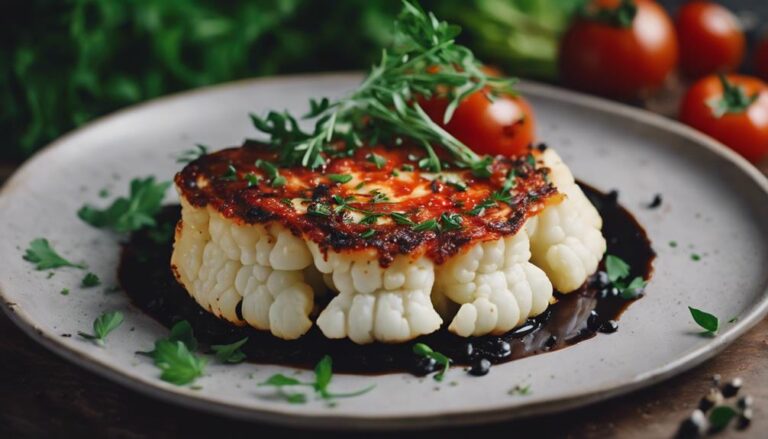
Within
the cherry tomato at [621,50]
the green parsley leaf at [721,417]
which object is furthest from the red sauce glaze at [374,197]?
the cherry tomato at [621,50]

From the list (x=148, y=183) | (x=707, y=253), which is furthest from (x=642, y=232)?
(x=148, y=183)

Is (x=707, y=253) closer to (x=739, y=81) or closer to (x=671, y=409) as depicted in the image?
(x=671, y=409)

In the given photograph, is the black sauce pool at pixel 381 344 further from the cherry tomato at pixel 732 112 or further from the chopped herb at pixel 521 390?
the cherry tomato at pixel 732 112

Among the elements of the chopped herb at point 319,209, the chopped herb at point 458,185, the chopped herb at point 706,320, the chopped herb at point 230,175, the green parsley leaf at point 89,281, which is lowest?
the green parsley leaf at point 89,281

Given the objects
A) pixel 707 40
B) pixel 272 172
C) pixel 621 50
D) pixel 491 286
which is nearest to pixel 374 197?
pixel 272 172

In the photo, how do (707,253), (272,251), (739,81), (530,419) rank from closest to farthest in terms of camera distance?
(530,419) < (272,251) < (707,253) < (739,81)

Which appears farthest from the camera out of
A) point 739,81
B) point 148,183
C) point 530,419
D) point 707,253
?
point 739,81
